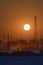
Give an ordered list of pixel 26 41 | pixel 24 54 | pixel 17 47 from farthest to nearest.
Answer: pixel 26 41
pixel 17 47
pixel 24 54

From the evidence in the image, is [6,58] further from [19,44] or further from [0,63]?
[19,44]

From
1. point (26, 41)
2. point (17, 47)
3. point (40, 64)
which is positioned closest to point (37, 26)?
point (26, 41)

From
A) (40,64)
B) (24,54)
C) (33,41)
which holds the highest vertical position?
(33,41)

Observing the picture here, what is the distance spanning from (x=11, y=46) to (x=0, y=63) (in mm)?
364

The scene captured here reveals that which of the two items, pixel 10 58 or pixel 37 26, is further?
pixel 37 26

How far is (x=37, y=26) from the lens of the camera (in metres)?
3.10

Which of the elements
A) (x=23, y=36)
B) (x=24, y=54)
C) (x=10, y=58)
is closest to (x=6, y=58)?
(x=10, y=58)

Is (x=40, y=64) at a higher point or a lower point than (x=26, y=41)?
lower

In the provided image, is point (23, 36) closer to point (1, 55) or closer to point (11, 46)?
point (11, 46)

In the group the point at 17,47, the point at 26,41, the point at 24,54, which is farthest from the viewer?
the point at 26,41

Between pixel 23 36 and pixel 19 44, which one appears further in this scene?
pixel 23 36

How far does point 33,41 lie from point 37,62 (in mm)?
459

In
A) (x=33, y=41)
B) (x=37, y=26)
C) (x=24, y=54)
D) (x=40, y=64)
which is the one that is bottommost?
(x=40, y=64)

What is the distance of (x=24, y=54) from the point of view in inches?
98.5
